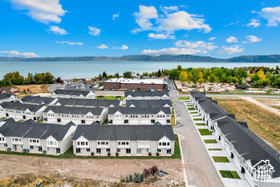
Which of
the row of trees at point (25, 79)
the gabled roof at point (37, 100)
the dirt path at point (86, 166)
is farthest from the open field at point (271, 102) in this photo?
the row of trees at point (25, 79)

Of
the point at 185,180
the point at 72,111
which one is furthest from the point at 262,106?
the point at 72,111

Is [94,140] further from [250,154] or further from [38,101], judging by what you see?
[38,101]

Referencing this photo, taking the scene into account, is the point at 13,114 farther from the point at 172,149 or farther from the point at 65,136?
the point at 172,149

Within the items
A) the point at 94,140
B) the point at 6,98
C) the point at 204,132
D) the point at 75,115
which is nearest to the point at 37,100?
the point at 6,98

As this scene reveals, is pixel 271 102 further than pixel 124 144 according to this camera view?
Yes

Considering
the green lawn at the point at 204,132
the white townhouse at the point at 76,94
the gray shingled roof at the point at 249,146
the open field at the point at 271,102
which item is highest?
the white townhouse at the point at 76,94

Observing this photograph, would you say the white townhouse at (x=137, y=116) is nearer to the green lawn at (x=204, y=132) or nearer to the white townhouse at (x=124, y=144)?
the green lawn at (x=204, y=132)

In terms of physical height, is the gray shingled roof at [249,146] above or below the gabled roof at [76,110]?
below
